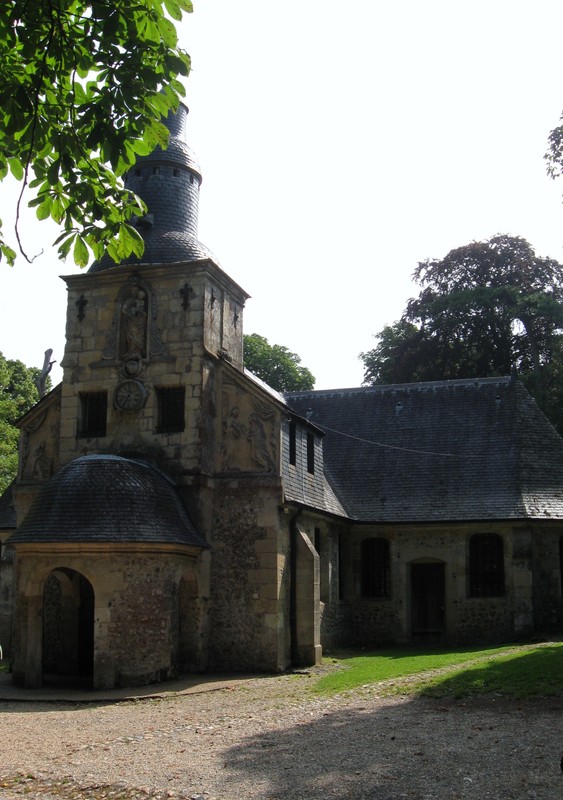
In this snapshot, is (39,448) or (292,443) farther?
(39,448)

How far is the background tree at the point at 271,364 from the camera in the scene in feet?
161

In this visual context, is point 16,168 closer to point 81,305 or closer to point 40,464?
point 81,305

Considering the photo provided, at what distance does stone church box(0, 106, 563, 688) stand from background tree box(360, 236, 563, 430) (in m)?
10.1

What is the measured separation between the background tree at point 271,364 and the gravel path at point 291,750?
3308 centimetres

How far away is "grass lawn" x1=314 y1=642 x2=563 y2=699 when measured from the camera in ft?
51.1

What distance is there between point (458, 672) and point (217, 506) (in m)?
8.00

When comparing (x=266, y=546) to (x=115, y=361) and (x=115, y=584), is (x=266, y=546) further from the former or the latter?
(x=115, y=361)

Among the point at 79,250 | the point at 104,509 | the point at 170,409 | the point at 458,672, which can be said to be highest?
the point at 170,409

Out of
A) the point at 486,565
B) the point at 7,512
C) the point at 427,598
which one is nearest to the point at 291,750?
the point at 486,565

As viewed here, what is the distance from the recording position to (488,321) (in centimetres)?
4191

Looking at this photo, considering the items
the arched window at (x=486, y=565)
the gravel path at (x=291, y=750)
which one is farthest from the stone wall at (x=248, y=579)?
the arched window at (x=486, y=565)

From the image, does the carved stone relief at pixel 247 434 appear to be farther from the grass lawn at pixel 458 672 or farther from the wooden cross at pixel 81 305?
the grass lawn at pixel 458 672

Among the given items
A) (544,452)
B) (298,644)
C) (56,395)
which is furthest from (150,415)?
(544,452)

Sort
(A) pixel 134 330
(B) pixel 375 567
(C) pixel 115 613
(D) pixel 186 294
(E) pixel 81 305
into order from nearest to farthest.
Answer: (C) pixel 115 613 → (D) pixel 186 294 → (A) pixel 134 330 → (E) pixel 81 305 → (B) pixel 375 567
